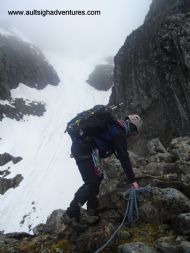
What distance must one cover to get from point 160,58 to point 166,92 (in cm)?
427

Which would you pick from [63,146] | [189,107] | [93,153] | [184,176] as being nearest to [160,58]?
[189,107]

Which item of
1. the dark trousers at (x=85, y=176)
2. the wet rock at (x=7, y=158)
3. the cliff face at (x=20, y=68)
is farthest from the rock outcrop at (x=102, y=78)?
the dark trousers at (x=85, y=176)

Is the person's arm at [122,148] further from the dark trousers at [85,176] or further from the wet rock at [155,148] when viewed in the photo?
the wet rock at [155,148]

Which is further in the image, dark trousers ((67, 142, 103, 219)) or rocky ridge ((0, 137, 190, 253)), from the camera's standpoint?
dark trousers ((67, 142, 103, 219))

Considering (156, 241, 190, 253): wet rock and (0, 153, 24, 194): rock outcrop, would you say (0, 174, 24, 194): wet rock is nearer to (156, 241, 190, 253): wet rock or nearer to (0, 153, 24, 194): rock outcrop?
(0, 153, 24, 194): rock outcrop

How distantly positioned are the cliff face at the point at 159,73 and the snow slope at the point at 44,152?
18414 millimetres

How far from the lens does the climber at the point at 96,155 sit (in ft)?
27.3

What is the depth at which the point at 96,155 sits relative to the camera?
8586mm

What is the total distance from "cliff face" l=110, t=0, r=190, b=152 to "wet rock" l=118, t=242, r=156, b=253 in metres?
29.7

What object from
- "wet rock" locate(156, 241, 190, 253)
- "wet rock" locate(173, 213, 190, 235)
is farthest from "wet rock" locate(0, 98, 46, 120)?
"wet rock" locate(156, 241, 190, 253)

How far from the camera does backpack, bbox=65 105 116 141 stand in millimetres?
8266

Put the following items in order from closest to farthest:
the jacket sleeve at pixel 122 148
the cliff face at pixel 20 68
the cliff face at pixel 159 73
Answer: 1. the jacket sleeve at pixel 122 148
2. the cliff face at pixel 159 73
3. the cliff face at pixel 20 68

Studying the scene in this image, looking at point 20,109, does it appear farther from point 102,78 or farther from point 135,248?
point 135,248

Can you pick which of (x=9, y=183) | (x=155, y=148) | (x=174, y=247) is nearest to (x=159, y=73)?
(x=155, y=148)
